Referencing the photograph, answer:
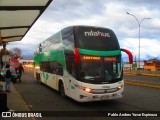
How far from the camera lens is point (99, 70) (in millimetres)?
12703

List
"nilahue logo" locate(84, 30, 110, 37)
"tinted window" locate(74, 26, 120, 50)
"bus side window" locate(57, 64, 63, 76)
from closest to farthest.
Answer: "tinted window" locate(74, 26, 120, 50)
"nilahue logo" locate(84, 30, 110, 37)
"bus side window" locate(57, 64, 63, 76)

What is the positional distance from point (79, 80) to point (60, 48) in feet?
11.9

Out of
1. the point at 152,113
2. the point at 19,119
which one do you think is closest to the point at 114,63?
the point at 152,113

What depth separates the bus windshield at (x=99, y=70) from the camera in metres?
12.5

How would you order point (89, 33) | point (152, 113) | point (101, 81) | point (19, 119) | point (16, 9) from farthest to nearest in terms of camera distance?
point (16, 9)
point (89, 33)
point (101, 81)
point (152, 113)
point (19, 119)

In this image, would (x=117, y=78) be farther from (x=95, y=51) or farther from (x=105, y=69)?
(x=95, y=51)

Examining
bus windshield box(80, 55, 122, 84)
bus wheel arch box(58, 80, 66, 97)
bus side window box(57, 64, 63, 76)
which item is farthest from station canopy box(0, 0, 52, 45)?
bus wheel arch box(58, 80, 66, 97)

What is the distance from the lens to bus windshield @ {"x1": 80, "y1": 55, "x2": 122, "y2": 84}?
12.5m

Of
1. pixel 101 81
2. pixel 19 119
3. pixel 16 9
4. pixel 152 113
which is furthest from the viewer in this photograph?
pixel 16 9

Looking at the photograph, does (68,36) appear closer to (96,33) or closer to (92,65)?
(96,33)

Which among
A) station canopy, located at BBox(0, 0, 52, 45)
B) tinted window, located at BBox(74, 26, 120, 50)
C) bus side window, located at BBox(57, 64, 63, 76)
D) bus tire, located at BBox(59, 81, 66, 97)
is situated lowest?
bus tire, located at BBox(59, 81, 66, 97)

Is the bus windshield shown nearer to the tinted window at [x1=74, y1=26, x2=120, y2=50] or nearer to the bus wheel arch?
the tinted window at [x1=74, y1=26, x2=120, y2=50]

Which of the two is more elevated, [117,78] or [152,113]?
[117,78]

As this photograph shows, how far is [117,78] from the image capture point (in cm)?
1295
